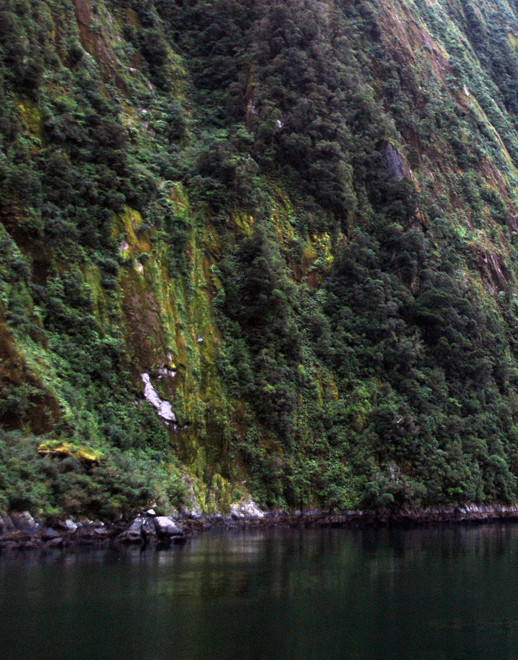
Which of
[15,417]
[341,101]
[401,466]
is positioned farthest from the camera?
[341,101]

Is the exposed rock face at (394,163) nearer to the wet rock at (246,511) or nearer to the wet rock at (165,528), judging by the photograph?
the wet rock at (246,511)

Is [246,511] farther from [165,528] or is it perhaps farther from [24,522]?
[24,522]

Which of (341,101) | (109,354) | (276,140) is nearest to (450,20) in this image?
(341,101)

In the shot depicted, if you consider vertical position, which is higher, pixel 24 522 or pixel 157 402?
pixel 157 402

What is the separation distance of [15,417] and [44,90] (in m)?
19.7

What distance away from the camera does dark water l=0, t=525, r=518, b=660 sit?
1216cm

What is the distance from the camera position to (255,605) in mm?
15336

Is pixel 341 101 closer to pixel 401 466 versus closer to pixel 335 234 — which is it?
pixel 335 234

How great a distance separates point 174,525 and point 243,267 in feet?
65.9

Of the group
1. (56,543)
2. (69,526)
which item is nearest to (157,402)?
(69,526)

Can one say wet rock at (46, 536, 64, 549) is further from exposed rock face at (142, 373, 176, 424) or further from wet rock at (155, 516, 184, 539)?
exposed rock face at (142, 373, 176, 424)

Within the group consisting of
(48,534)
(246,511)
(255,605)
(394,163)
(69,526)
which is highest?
(394,163)

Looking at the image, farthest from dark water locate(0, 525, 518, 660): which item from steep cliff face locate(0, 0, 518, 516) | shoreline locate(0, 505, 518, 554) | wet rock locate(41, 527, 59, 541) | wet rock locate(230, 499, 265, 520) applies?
wet rock locate(230, 499, 265, 520)

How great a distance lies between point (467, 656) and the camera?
12.2 m
